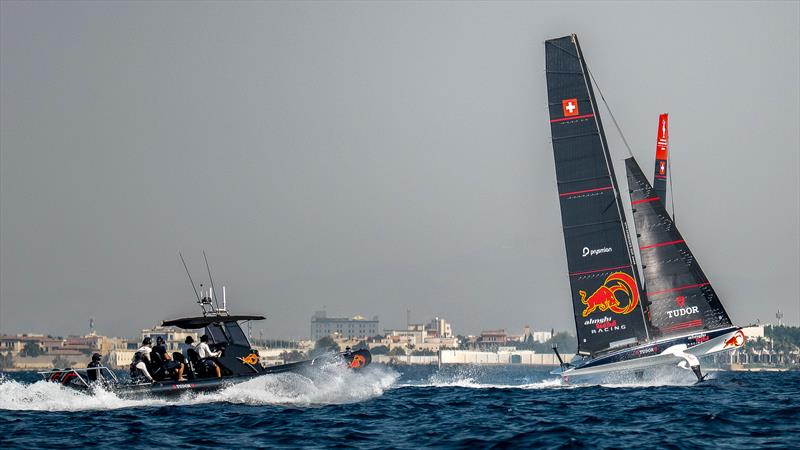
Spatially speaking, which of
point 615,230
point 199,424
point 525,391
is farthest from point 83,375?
point 615,230

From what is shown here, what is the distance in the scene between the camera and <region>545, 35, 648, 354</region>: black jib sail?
1869 inches

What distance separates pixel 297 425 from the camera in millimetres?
32062

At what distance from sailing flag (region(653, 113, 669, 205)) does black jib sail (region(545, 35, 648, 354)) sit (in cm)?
820

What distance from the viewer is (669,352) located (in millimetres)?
47156

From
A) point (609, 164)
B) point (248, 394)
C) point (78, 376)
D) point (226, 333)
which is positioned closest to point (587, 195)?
point (609, 164)

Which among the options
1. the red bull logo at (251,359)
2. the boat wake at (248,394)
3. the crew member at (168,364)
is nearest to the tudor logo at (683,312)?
the boat wake at (248,394)

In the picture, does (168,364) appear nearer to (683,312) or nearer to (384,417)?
Answer: (384,417)

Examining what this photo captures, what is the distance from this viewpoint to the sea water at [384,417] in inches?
1125

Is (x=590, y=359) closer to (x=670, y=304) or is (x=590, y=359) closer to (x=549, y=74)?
(x=670, y=304)

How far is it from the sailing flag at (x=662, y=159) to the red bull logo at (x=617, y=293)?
26.8 ft

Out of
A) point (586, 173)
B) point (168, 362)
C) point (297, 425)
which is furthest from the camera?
point (586, 173)

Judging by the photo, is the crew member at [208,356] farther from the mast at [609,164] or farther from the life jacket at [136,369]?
the mast at [609,164]

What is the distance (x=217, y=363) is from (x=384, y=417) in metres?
8.67

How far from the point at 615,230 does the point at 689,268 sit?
134 inches
